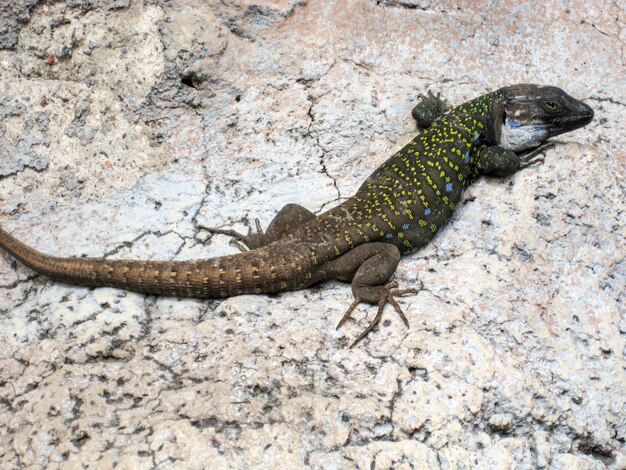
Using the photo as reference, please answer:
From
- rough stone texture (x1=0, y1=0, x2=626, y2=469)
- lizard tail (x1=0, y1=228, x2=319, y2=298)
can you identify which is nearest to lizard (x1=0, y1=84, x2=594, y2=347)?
lizard tail (x1=0, y1=228, x2=319, y2=298)

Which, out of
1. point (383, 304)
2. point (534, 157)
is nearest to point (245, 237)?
point (383, 304)

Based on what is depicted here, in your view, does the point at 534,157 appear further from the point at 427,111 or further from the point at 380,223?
the point at 380,223

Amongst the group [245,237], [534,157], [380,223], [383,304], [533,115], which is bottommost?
[245,237]

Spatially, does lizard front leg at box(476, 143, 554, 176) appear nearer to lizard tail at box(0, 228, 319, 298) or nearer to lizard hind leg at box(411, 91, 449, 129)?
lizard hind leg at box(411, 91, 449, 129)

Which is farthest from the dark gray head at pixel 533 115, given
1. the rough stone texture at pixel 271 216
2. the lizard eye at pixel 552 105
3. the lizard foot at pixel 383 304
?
the lizard foot at pixel 383 304

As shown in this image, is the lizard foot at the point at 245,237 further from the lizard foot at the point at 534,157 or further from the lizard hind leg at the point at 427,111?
the lizard foot at the point at 534,157

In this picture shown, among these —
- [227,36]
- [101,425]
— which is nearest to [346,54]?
[227,36]

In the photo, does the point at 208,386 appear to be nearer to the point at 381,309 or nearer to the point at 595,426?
the point at 381,309
